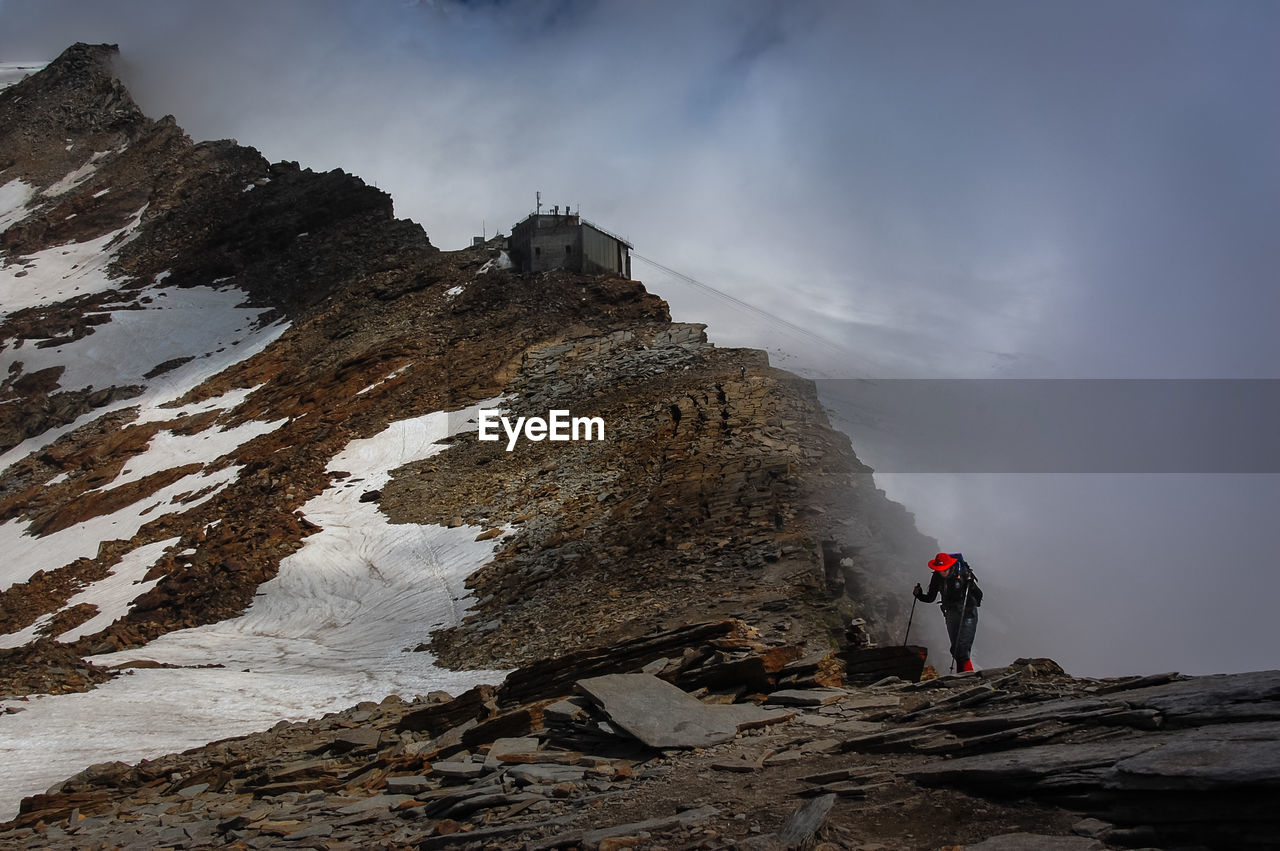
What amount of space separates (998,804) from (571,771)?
4014 mm

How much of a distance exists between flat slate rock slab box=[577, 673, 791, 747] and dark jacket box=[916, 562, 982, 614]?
15.5 feet

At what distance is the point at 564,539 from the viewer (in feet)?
83.1

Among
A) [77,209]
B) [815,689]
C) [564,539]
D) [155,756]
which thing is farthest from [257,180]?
[815,689]

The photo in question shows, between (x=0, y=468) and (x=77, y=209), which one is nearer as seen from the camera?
(x=0, y=468)

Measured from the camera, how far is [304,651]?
23.1m

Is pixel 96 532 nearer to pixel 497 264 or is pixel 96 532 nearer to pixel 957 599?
pixel 497 264

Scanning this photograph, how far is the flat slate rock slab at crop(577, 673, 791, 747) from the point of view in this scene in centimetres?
950

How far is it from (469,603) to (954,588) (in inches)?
522

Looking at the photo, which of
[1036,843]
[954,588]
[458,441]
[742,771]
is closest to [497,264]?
[458,441]

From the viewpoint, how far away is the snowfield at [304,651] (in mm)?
16891

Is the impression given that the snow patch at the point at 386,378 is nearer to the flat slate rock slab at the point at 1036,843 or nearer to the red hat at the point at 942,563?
the red hat at the point at 942,563

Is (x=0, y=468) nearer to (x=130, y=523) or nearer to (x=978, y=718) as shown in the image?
(x=130, y=523)

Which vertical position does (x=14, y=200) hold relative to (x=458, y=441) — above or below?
above

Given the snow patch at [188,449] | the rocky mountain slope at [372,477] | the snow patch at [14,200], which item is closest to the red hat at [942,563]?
the rocky mountain slope at [372,477]
